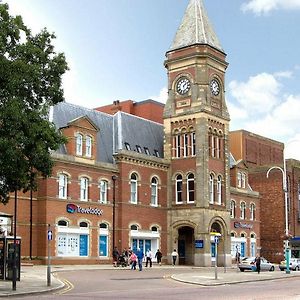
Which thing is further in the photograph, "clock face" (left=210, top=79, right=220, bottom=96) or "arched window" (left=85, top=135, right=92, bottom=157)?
"clock face" (left=210, top=79, right=220, bottom=96)

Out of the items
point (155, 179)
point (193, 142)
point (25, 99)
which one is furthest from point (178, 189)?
point (25, 99)

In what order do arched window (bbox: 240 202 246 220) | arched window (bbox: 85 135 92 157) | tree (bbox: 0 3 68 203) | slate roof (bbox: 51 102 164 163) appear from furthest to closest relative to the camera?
arched window (bbox: 240 202 246 220) → slate roof (bbox: 51 102 164 163) → arched window (bbox: 85 135 92 157) → tree (bbox: 0 3 68 203)

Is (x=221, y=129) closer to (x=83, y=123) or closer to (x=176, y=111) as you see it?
(x=176, y=111)

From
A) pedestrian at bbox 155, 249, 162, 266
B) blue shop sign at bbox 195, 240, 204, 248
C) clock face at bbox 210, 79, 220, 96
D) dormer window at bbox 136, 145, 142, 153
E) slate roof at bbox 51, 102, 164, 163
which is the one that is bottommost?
pedestrian at bbox 155, 249, 162, 266

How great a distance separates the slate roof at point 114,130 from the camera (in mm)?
52812

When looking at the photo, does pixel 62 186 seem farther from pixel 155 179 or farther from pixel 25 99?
pixel 25 99

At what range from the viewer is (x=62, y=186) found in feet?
160

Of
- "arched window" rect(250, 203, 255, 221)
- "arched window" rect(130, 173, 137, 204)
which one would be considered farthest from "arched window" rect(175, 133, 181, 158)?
"arched window" rect(250, 203, 255, 221)

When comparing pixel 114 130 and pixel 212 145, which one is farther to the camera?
pixel 212 145

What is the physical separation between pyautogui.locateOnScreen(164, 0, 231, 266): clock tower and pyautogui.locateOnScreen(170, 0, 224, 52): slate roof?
10 centimetres

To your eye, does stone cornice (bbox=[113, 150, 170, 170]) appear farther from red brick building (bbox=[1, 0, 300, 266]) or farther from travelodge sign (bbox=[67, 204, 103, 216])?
travelodge sign (bbox=[67, 204, 103, 216])

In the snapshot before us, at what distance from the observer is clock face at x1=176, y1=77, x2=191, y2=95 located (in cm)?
5881

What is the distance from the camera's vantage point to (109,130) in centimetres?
5722

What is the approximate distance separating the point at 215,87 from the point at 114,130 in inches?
444
